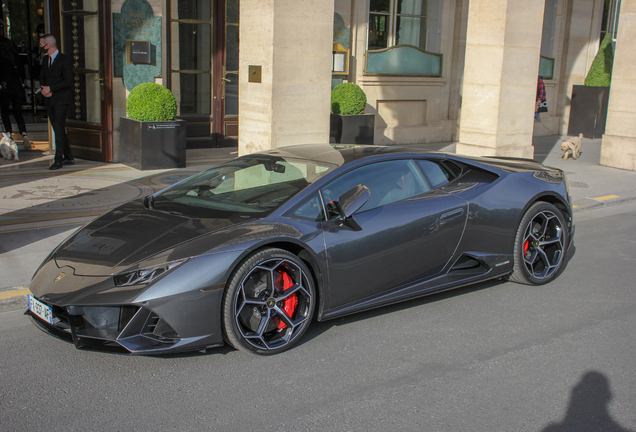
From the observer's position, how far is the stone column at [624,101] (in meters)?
13.2

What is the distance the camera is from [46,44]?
411 inches

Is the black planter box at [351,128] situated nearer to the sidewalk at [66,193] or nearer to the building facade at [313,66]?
the building facade at [313,66]

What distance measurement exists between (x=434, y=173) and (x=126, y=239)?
254 cm

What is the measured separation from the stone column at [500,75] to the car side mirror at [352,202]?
743cm

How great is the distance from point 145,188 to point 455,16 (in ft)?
33.0

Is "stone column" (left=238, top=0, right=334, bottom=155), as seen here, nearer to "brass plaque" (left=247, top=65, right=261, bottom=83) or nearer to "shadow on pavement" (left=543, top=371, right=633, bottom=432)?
"brass plaque" (left=247, top=65, right=261, bottom=83)

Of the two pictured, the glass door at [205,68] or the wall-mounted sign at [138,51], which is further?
the glass door at [205,68]

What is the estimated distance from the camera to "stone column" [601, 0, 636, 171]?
13.2 meters

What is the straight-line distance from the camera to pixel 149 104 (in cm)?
1070

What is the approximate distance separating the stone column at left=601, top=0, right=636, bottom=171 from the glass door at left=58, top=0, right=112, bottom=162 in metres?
10.0

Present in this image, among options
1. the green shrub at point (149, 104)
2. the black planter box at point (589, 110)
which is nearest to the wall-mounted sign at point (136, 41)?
the green shrub at point (149, 104)

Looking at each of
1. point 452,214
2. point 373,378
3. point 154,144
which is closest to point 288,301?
point 373,378

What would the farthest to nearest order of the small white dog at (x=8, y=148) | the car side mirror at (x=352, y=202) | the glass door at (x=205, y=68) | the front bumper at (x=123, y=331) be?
1. the glass door at (x=205, y=68)
2. the small white dog at (x=8, y=148)
3. the car side mirror at (x=352, y=202)
4. the front bumper at (x=123, y=331)

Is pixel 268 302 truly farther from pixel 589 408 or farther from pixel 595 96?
pixel 595 96
